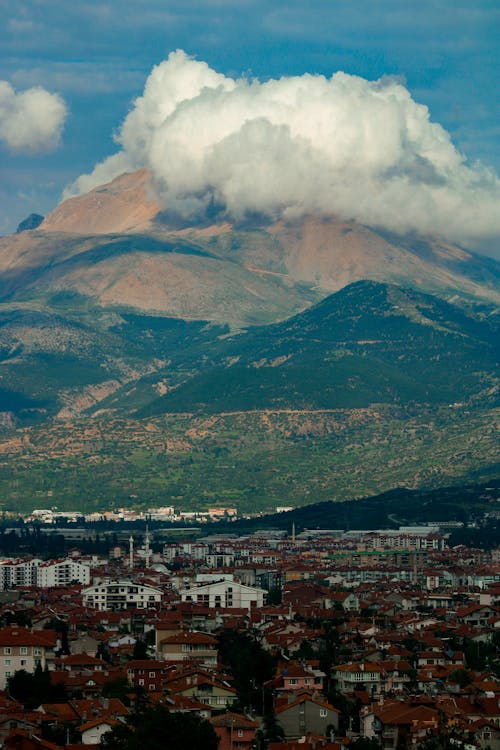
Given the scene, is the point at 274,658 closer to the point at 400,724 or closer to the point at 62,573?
the point at 400,724

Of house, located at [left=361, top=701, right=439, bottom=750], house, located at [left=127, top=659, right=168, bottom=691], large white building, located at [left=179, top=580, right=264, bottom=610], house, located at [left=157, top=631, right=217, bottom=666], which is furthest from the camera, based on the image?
large white building, located at [left=179, top=580, right=264, bottom=610]

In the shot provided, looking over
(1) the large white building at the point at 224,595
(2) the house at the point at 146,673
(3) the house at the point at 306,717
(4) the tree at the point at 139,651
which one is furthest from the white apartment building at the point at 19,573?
(3) the house at the point at 306,717

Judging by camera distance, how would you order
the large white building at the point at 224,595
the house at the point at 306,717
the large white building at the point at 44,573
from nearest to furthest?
the house at the point at 306,717 < the large white building at the point at 224,595 < the large white building at the point at 44,573

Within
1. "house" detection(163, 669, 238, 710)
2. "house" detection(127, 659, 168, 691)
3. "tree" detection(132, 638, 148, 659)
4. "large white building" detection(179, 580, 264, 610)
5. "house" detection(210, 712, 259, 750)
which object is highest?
"large white building" detection(179, 580, 264, 610)

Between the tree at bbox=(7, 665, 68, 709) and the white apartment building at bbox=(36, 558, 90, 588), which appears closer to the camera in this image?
the tree at bbox=(7, 665, 68, 709)

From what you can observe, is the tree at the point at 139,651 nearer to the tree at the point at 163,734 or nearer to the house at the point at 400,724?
the house at the point at 400,724

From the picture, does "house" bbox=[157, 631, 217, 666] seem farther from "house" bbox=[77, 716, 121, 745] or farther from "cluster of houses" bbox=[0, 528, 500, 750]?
"house" bbox=[77, 716, 121, 745]

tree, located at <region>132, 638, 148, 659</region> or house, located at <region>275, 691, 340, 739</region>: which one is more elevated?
tree, located at <region>132, 638, 148, 659</region>

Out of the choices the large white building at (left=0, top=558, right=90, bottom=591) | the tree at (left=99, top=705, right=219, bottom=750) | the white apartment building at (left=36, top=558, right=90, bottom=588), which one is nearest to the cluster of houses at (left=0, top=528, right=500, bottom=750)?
the tree at (left=99, top=705, right=219, bottom=750)
